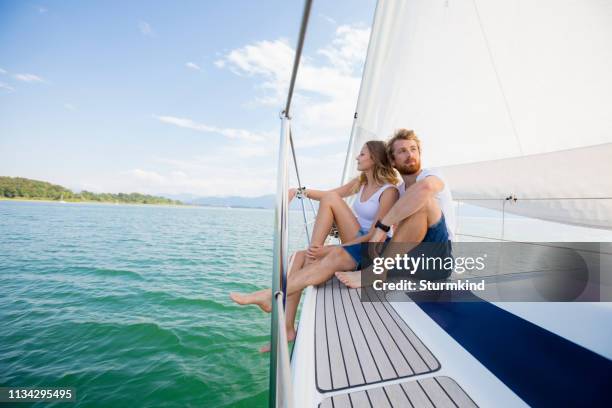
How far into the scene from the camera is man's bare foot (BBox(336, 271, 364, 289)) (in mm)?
1539

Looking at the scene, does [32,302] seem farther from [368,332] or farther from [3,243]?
[3,243]

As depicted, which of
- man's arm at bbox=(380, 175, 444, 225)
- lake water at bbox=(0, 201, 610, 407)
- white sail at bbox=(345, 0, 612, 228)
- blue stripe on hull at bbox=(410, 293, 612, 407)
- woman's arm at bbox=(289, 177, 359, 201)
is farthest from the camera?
woman's arm at bbox=(289, 177, 359, 201)

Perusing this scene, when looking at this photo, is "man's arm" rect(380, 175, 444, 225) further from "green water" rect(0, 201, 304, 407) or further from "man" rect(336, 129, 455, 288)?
"green water" rect(0, 201, 304, 407)

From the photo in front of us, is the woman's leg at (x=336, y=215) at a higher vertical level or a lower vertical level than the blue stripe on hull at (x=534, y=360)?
higher

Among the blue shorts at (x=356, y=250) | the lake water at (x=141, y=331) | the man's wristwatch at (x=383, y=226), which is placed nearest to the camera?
the man's wristwatch at (x=383, y=226)

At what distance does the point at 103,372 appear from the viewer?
2174 mm

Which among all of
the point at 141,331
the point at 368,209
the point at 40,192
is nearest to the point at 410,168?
the point at 368,209

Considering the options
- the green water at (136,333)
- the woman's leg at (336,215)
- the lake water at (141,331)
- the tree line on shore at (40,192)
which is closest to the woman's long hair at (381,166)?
the woman's leg at (336,215)

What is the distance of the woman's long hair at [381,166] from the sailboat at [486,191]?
0.50 m

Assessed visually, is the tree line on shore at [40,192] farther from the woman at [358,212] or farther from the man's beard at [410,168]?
the man's beard at [410,168]

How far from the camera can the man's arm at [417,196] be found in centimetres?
133

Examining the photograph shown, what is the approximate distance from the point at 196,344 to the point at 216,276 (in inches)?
98.9

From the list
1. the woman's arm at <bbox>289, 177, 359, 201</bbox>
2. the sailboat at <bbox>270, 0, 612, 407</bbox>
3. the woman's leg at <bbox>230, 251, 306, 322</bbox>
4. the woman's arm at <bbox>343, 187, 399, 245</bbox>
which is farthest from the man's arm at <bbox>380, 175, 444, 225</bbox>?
the woman's arm at <bbox>289, 177, 359, 201</bbox>

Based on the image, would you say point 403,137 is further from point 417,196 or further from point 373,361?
point 373,361
